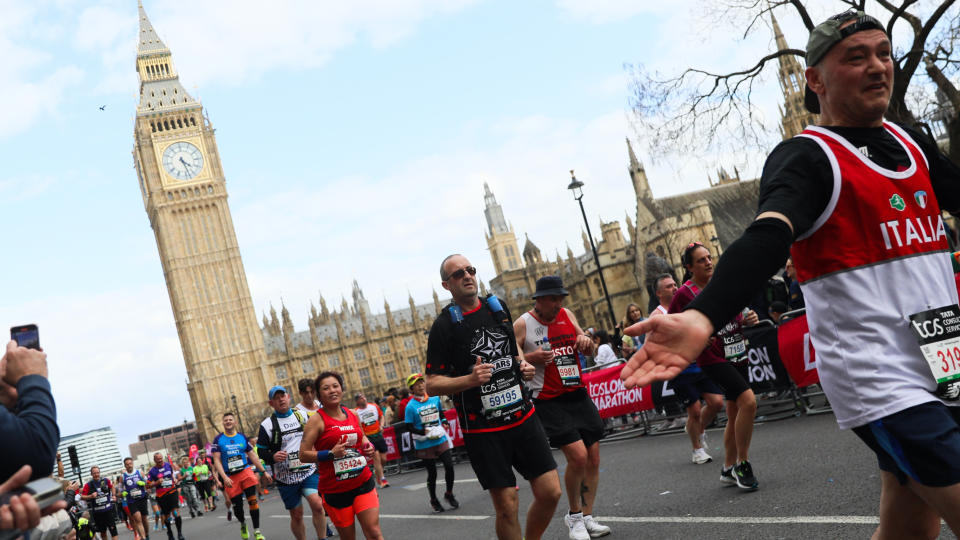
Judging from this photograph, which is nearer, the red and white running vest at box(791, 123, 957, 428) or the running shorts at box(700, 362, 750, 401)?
the red and white running vest at box(791, 123, 957, 428)

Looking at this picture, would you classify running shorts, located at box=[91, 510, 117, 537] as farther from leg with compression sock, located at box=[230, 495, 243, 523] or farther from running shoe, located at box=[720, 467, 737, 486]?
running shoe, located at box=[720, 467, 737, 486]

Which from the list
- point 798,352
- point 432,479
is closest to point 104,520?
point 432,479

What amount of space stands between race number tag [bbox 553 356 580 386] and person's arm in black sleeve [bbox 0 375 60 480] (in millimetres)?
4504

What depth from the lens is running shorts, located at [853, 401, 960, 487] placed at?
7.81ft

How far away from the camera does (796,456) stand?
7969 millimetres

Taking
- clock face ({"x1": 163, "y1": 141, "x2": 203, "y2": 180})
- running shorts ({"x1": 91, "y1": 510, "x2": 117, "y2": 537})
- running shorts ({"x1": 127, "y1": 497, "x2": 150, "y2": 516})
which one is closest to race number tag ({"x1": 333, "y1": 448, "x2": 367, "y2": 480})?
running shorts ({"x1": 127, "y1": 497, "x2": 150, "y2": 516})

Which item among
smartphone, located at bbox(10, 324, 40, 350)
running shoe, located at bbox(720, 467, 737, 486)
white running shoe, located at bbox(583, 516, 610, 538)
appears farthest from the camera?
running shoe, located at bbox(720, 467, 737, 486)

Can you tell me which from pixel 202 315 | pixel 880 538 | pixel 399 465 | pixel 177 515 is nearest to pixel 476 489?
pixel 177 515

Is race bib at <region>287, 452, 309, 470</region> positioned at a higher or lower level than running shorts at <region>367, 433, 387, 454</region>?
higher

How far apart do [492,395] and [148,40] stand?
111 meters

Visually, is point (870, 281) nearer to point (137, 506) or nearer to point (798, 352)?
point (798, 352)

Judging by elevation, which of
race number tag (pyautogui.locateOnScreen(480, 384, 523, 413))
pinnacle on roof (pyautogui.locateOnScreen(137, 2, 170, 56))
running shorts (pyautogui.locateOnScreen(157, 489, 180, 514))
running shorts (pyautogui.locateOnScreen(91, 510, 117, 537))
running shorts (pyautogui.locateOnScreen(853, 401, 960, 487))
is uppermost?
pinnacle on roof (pyautogui.locateOnScreen(137, 2, 170, 56))

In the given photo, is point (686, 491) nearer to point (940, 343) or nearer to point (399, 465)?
point (940, 343)

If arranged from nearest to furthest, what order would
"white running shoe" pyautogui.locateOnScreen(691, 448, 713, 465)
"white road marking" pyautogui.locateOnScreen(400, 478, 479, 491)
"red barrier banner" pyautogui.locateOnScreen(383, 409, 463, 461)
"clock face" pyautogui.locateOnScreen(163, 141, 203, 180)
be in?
"white running shoe" pyautogui.locateOnScreen(691, 448, 713, 465) < "white road marking" pyautogui.locateOnScreen(400, 478, 479, 491) < "red barrier banner" pyautogui.locateOnScreen(383, 409, 463, 461) < "clock face" pyautogui.locateOnScreen(163, 141, 203, 180)
